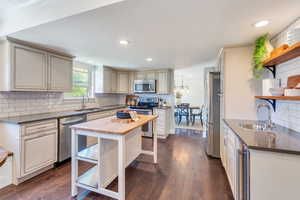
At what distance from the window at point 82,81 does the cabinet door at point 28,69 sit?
0.93 metres

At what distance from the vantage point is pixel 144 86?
4633 millimetres

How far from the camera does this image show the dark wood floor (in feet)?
6.05

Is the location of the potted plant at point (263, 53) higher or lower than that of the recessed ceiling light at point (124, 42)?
lower

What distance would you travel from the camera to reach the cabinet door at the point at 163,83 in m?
4.54

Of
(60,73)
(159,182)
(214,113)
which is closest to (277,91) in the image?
(214,113)

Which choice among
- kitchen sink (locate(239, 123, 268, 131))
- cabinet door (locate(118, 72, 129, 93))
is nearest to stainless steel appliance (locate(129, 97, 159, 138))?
cabinet door (locate(118, 72, 129, 93))

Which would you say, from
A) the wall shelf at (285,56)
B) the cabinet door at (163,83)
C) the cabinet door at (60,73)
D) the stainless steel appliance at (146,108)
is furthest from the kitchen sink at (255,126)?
the cabinet door at (60,73)

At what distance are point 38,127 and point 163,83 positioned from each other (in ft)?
11.0

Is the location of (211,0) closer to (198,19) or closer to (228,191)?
(198,19)

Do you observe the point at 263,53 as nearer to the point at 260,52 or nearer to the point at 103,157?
the point at 260,52

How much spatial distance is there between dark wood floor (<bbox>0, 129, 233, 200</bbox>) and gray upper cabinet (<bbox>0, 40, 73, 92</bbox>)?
4.97 feet

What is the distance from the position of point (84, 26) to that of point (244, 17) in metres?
1.85

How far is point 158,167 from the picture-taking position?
8.54 ft

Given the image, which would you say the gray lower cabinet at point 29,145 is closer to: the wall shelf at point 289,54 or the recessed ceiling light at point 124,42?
the recessed ceiling light at point 124,42
